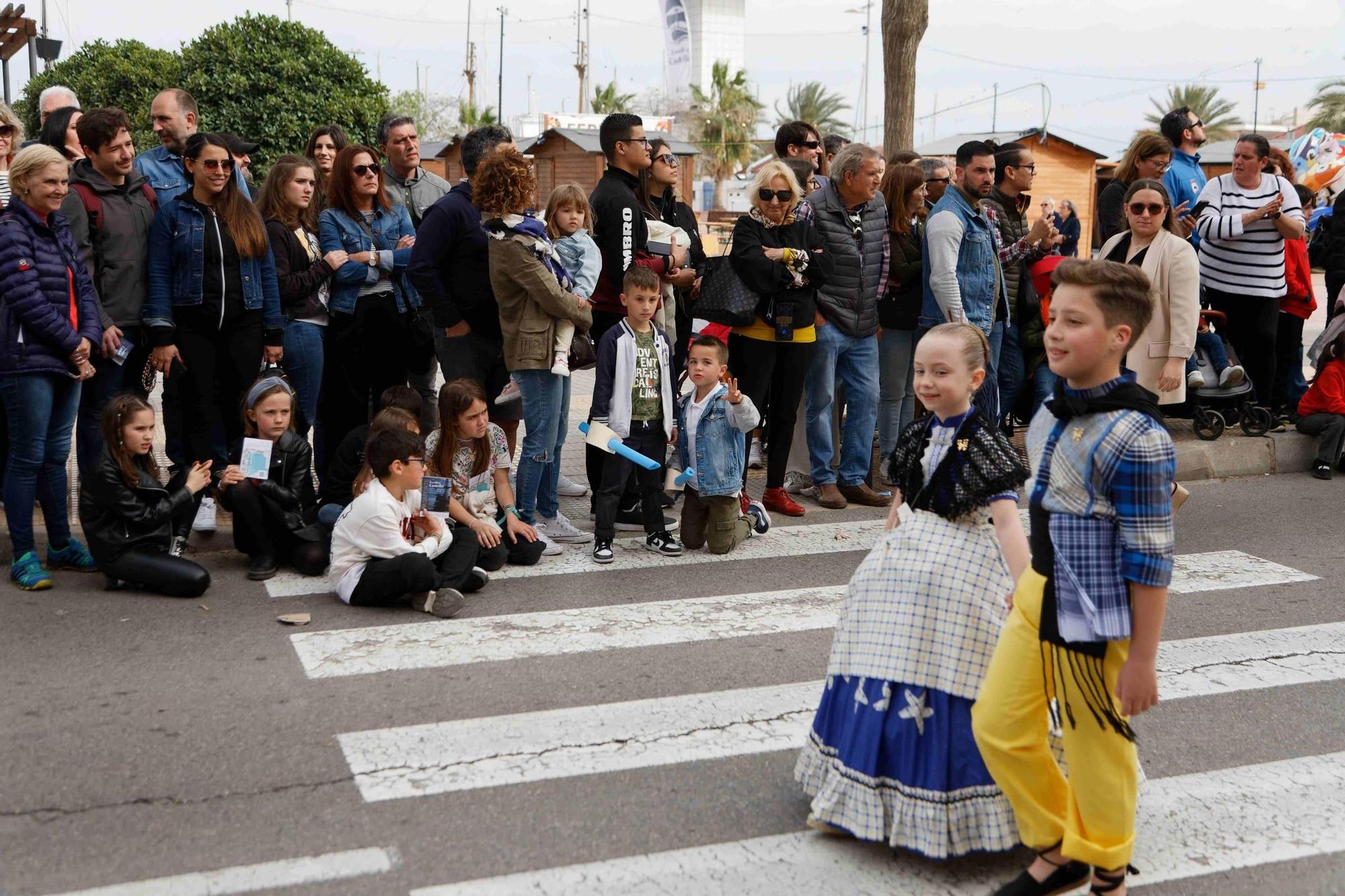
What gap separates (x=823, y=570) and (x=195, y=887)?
4.12m

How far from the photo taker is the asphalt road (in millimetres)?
3809

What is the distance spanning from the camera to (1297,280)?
32.9 ft

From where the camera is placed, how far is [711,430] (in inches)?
288

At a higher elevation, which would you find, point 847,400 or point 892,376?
point 892,376

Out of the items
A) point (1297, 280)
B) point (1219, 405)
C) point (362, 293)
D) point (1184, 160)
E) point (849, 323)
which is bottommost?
point (1219, 405)

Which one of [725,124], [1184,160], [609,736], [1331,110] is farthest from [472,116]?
[609,736]

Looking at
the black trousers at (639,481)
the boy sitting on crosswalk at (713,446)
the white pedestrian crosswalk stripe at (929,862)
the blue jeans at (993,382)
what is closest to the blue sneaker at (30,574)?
the black trousers at (639,481)

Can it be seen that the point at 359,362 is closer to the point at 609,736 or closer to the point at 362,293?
the point at 362,293

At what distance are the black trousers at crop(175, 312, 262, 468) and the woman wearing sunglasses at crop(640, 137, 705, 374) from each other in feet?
8.23

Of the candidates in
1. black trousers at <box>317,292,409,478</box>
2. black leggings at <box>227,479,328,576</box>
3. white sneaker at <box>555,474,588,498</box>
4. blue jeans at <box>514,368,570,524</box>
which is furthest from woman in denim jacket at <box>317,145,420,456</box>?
black leggings at <box>227,479,328,576</box>

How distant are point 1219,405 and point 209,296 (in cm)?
704

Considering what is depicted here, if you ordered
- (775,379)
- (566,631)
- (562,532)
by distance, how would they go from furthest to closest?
(775,379) → (562,532) → (566,631)

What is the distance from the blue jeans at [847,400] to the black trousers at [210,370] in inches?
133

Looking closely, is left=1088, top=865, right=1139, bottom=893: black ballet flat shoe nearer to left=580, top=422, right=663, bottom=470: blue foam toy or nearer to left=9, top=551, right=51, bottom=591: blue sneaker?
left=580, top=422, right=663, bottom=470: blue foam toy
